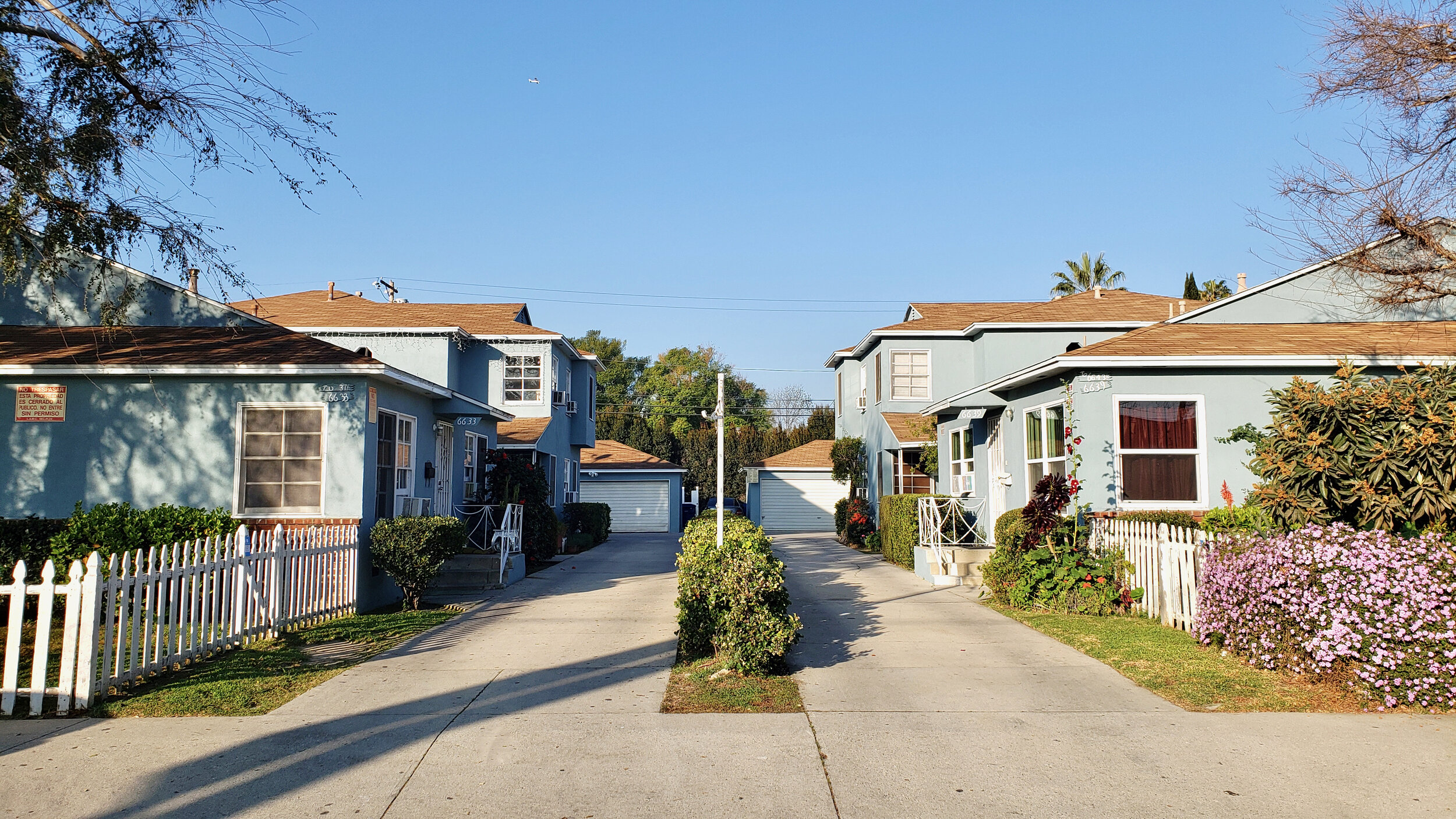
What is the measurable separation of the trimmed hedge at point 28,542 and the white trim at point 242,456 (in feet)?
6.96

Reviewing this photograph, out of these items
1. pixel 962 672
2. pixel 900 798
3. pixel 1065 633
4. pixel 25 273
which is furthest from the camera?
pixel 25 273

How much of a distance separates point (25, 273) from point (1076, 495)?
56.2 ft

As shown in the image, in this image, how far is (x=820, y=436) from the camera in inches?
1986

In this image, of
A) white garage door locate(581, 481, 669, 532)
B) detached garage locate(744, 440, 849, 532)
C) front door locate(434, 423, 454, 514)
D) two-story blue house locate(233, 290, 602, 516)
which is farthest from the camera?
white garage door locate(581, 481, 669, 532)

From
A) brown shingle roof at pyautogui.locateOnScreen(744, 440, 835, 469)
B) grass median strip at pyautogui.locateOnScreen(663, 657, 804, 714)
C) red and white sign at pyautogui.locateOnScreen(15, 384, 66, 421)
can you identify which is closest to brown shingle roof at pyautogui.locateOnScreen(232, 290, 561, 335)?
red and white sign at pyautogui.locateOnScreen(15, 384, 66, 421)

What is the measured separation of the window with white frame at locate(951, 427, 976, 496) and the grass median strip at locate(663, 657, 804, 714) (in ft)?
35.8

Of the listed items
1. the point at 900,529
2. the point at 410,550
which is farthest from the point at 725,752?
the point at 900,529

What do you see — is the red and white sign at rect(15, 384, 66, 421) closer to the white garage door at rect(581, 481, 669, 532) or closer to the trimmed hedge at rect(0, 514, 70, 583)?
the trimmed hedge at rect(0, 514, 70, 583)

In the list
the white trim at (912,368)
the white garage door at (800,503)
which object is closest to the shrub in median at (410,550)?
the white trim at (912,368)

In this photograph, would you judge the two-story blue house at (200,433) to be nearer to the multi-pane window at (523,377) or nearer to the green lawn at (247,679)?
the green lawn at (247,679)

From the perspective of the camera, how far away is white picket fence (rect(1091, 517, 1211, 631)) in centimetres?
959

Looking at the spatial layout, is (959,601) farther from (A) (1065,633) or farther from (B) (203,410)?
(B) (203,410)

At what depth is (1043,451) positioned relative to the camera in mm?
14172

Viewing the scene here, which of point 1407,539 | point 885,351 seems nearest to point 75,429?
point 1407,539
